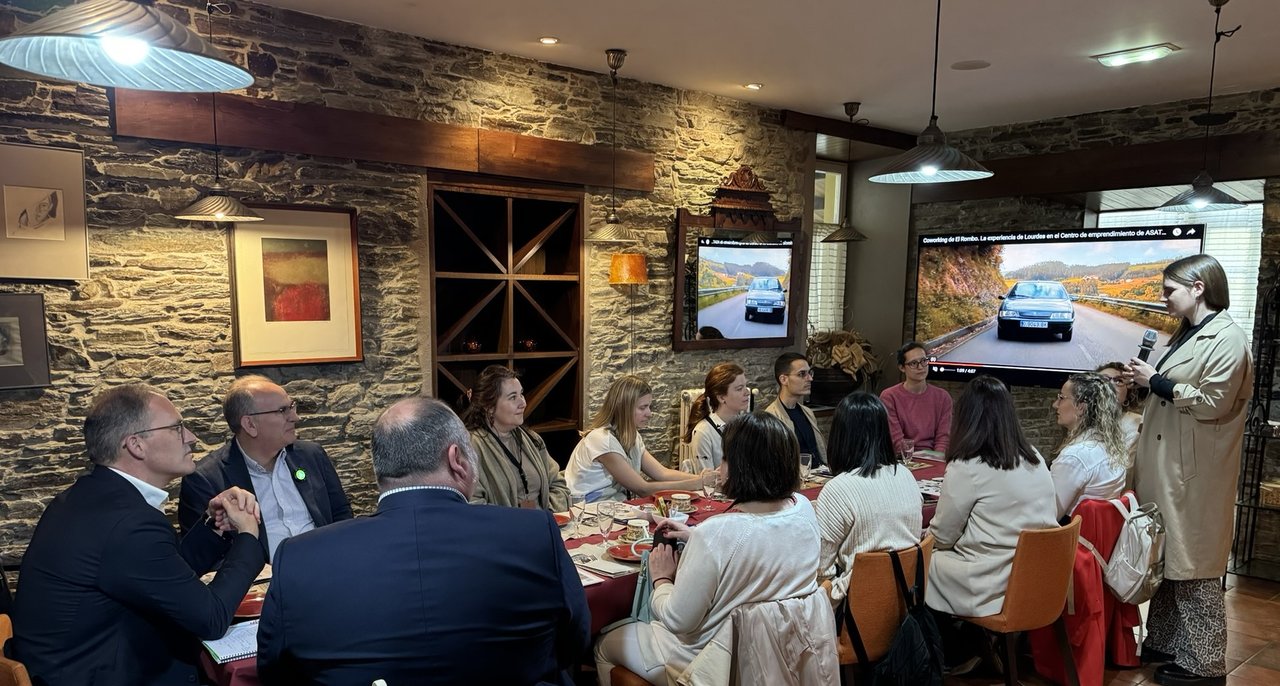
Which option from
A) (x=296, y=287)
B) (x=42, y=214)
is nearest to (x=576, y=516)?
(x=296, y=287)

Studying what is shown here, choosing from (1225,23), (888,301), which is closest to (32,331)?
(1225,23)

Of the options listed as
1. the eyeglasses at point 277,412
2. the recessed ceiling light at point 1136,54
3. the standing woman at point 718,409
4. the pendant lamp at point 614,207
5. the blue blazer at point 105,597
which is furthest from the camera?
the pendant lamp at point 614,207

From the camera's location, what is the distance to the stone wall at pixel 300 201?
11.6 ft

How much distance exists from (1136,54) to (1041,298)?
2.00m

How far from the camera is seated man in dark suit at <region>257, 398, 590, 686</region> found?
149 cm

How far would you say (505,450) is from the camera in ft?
10.9

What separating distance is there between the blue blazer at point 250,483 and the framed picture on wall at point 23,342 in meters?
1.33

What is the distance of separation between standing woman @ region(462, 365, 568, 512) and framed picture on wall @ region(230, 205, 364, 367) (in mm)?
1296

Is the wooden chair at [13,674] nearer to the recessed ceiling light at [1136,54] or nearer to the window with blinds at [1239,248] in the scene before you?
the recessed ceiling light at [1136,54]

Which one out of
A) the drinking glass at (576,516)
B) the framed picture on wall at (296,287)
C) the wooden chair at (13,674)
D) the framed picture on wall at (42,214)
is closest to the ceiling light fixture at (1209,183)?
the drinking glass at (576,516)

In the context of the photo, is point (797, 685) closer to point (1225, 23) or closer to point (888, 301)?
point (1225, 23)

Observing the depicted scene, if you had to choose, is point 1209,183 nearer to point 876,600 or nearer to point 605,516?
point 876,600

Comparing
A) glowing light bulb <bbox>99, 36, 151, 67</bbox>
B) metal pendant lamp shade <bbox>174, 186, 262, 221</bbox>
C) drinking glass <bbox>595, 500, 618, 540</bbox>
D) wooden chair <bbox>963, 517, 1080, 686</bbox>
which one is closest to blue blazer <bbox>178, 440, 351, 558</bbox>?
drinking glass <bbox>595, 500, 618, 540</bbox>

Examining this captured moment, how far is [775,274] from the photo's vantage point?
6.18 metres
